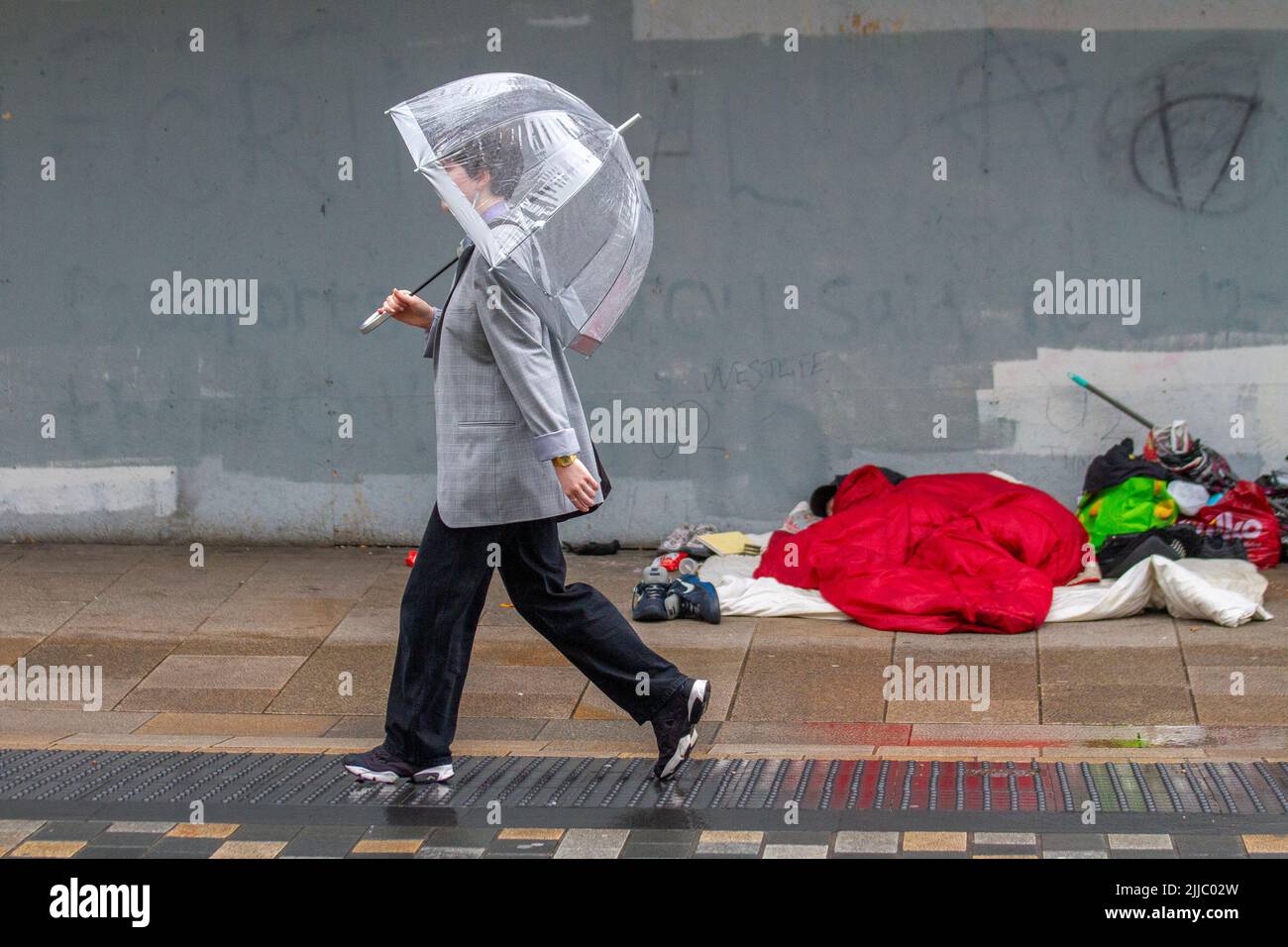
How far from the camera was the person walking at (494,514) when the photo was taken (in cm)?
456

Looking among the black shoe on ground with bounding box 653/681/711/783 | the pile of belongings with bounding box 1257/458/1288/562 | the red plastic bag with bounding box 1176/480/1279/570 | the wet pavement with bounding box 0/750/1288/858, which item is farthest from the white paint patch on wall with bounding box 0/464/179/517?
the pile of belongings with bounding box 1257/458/1288/562

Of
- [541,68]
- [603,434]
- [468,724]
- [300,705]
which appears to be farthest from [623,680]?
[541,68]

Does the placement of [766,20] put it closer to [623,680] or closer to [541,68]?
[541,68]

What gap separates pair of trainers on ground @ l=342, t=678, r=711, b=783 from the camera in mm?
4965

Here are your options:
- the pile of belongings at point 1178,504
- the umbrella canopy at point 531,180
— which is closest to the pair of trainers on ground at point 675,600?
the pile of belongings at point 1178,504

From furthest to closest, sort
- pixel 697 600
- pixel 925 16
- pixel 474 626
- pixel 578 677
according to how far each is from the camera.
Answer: pixel 925 16 → pixel 697 600 → pixel 578 677 → pixel 474 626

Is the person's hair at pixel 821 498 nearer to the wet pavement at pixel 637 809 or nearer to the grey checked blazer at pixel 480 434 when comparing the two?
the wet pavement at pixel 637 809

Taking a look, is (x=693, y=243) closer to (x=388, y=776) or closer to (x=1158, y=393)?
(x=1158, y=393)

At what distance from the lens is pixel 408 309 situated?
16.1 feet

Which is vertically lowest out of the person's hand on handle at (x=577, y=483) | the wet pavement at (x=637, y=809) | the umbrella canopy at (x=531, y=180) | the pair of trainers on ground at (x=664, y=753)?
the wet pavement at (x=637, y=809)

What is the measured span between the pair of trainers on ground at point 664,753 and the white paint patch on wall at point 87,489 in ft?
13.3

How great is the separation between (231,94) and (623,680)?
15.5ft

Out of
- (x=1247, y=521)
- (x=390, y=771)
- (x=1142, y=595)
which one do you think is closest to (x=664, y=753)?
(x=390, y=771)

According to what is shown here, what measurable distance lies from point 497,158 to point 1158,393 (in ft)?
15.3
